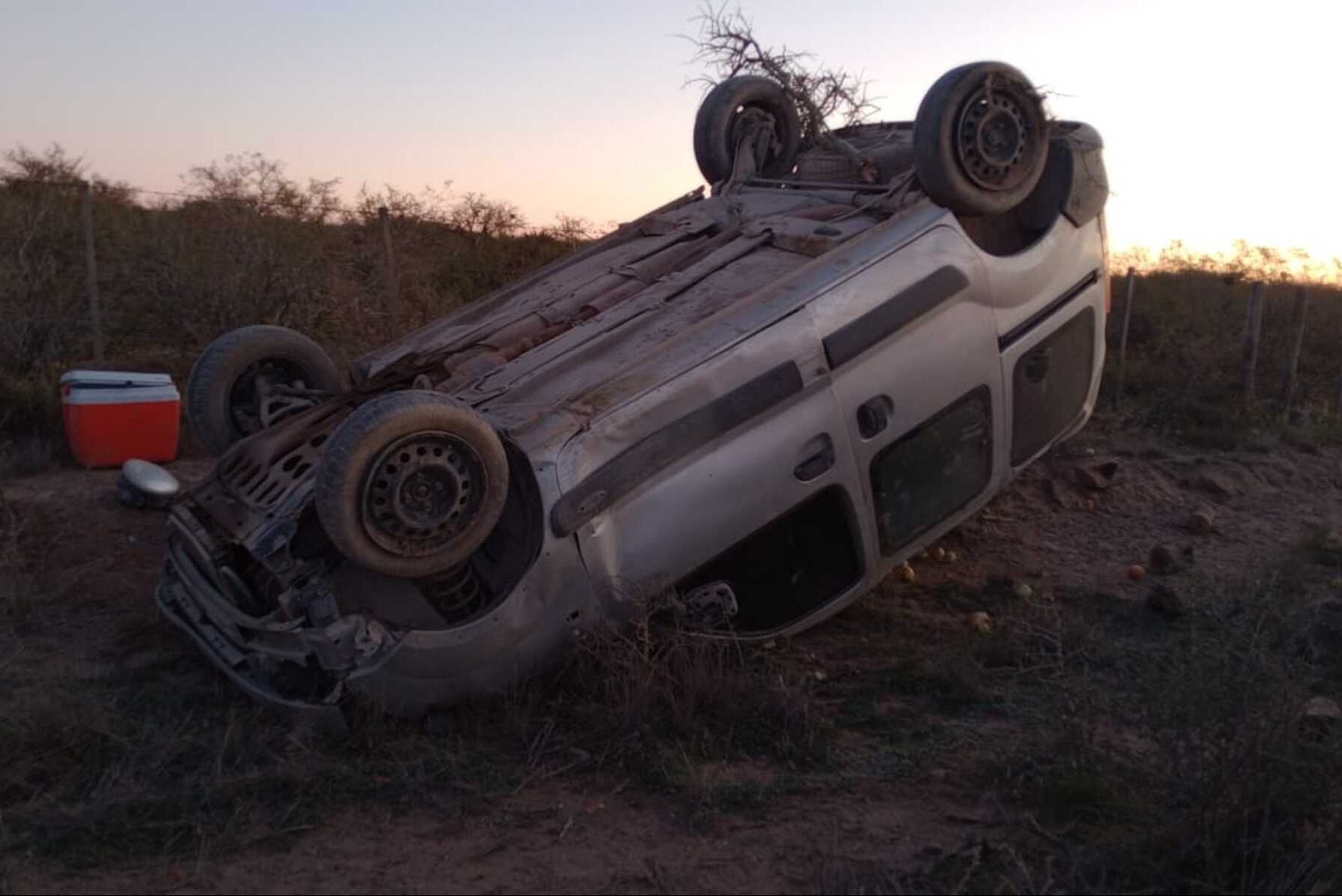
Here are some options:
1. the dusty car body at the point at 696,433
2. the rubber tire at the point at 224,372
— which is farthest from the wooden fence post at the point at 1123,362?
the rubber tire at the point at 224,372

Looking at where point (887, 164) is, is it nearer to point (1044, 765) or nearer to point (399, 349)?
point (399, 349)

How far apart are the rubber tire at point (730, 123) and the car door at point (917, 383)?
200 cm

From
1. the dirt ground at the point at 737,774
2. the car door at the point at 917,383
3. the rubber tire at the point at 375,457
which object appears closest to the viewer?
the dirt ground at the point at 737,774

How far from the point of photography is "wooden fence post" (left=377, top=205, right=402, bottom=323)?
37.8 ft

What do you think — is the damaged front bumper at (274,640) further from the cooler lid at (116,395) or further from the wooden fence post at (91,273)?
the wooden fence post at (91,273)

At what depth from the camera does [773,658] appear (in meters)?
5.29

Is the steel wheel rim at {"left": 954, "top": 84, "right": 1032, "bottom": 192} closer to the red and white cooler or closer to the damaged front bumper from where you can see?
the damaged front bumper

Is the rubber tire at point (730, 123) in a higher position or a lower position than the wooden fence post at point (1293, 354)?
higher

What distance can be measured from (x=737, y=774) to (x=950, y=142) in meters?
2.92

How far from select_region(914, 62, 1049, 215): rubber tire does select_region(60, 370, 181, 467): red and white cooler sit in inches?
208

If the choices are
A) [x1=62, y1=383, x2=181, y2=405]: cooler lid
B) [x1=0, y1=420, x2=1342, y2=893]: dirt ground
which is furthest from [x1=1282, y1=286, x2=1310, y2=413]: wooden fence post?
[x1=62, y1=383, x2=181, y2=405]: cooler lid

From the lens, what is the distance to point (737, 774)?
172 inches

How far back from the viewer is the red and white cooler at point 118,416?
8.04 metres

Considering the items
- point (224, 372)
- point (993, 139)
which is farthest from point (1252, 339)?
point (224, 372)
